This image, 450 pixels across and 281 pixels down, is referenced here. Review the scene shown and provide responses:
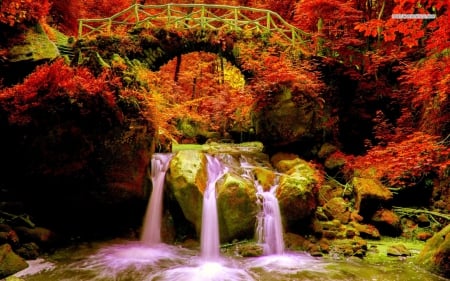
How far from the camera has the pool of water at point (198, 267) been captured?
6.45 metres

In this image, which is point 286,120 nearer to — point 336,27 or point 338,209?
point 338,209

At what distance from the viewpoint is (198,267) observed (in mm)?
7062

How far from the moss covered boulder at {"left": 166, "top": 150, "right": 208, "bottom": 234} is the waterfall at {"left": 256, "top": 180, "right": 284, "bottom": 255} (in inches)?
60.4

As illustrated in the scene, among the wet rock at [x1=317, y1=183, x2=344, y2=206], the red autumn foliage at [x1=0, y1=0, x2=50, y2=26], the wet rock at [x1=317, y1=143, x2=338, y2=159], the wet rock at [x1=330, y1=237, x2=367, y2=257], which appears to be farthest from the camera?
the wet rock at [x1=317, y1=143, x2=338, y2=159]

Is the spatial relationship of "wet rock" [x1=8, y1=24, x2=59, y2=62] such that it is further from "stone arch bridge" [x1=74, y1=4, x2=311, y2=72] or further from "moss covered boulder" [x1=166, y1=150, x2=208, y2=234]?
"moss covered boulder" [x1=166, y1=150, x2=208, y2=234]

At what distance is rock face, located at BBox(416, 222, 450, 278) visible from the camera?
6293 mm

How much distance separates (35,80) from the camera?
7.69 metres

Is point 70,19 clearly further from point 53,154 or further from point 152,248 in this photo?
point 152,248

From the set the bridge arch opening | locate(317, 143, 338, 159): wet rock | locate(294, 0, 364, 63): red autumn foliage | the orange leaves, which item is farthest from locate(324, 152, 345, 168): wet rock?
the bridge arch opening

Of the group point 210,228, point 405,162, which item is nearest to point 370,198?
point 405,162

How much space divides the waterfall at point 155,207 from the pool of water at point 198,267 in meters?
0.80

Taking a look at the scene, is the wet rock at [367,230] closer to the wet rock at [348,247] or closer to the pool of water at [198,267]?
the wet rock at [348,247]

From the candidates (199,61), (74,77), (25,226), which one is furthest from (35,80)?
(199,61)

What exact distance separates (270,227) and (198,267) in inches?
83.2
